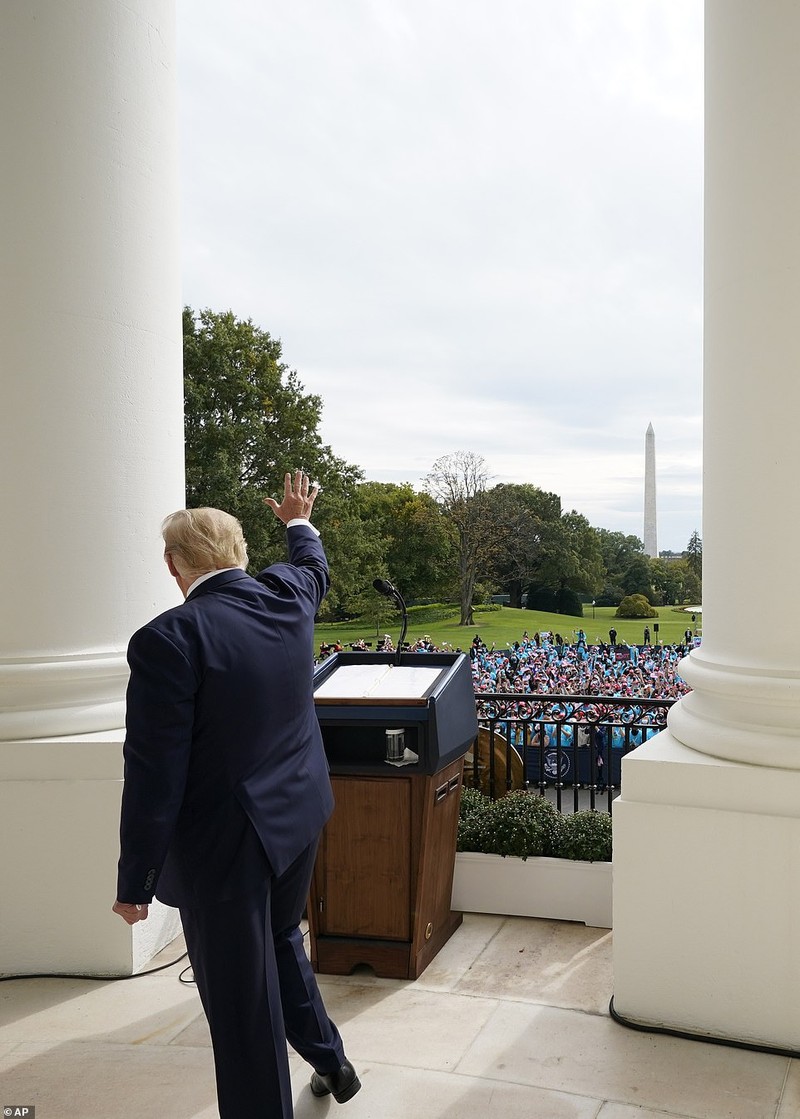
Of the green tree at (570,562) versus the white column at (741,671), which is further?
the green tree at (570,562)

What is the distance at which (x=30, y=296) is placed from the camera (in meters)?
4.30

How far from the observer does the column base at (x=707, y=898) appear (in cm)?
350

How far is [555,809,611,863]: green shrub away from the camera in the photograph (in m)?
4.86

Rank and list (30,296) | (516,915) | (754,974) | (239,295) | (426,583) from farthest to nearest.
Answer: (239,295) → (426,583) → (516,915) → (30,296) → (754,974)

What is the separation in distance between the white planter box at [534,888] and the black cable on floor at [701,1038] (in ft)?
→ 3.31

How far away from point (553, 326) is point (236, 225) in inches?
978

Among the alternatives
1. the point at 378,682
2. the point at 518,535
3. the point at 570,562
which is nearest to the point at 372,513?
the point at 518,535

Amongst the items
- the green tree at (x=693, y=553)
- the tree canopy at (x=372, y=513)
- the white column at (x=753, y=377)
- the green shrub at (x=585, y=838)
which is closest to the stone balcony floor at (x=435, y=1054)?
the green shrub at (x=585, y=838)

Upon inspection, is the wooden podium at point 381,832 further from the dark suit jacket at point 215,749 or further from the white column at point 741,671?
the dark suit jacket at point 215,749

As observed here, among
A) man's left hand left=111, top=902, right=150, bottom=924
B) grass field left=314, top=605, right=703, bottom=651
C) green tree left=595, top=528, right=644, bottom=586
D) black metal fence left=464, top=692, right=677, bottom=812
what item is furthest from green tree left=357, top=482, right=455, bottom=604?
man's left hand left=111, top=902, right=150, bottom=924

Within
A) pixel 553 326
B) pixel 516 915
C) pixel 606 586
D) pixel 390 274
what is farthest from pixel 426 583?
pixel 516 915

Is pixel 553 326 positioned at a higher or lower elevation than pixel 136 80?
higher

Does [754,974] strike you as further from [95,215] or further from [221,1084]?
[95,215]

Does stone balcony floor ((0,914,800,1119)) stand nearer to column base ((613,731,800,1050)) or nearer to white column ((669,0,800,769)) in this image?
column base ((613,731,800,1050))
